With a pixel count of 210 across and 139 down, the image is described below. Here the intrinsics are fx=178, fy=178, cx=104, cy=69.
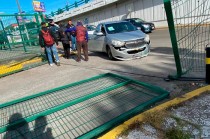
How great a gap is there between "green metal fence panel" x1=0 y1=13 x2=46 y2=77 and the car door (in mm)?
2476

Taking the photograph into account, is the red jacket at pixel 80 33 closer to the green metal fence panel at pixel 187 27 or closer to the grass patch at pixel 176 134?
the green metal fence panel at pixel 187 27

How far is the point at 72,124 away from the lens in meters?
3.13

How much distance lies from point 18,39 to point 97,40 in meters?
4.31

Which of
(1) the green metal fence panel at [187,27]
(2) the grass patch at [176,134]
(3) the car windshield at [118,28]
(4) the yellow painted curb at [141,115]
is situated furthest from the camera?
(3) the car windshield at [118,28]

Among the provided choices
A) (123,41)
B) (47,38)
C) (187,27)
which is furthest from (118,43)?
(47,38)

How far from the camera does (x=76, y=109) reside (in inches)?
143

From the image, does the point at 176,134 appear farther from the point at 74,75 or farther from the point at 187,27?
the point at 74,75

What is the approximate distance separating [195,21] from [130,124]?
3.38 metres

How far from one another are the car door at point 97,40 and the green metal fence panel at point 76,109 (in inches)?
125

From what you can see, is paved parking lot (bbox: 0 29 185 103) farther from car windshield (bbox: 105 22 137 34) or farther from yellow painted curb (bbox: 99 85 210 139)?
car windshield (bbox: 105 22 137 34)

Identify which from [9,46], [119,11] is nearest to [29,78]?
[9,46]


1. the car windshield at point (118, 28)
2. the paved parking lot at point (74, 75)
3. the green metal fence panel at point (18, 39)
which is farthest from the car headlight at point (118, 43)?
the green metal fence panel at point (18, 39)

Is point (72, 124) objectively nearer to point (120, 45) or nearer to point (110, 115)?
point (110, 115)

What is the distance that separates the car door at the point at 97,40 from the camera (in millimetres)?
7745
